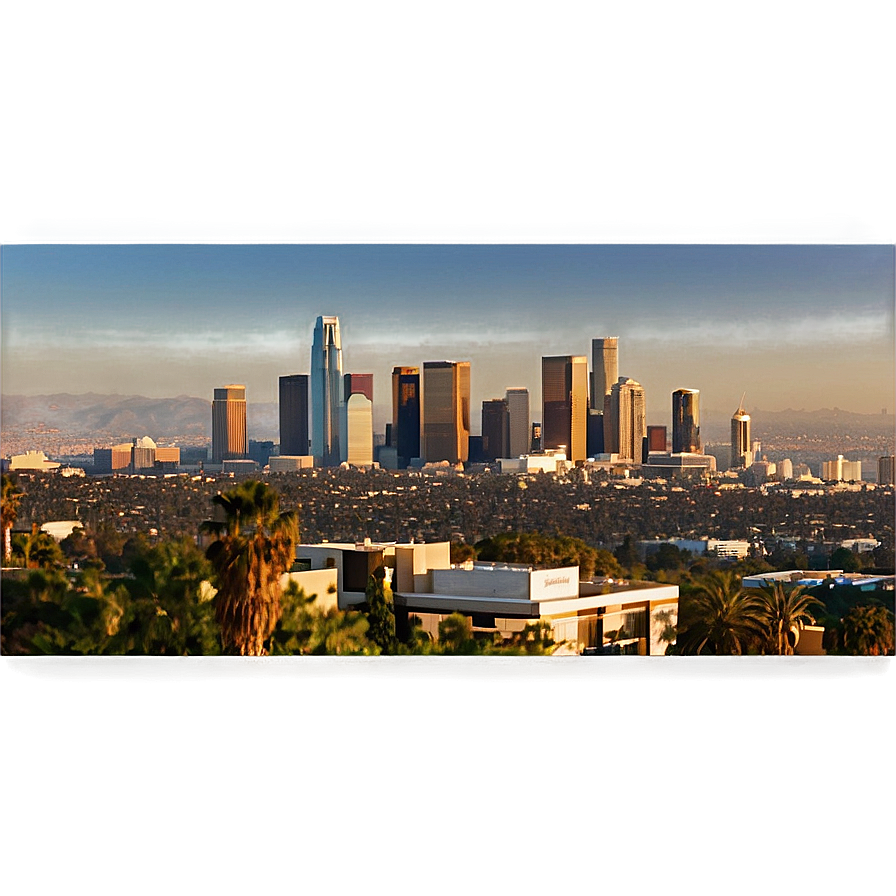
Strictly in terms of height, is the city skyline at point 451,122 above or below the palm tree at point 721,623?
above

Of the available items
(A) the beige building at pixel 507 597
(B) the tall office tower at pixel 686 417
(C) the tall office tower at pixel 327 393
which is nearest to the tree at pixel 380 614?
(A) the beige building at pixel 507 597

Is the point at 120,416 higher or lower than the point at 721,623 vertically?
higher

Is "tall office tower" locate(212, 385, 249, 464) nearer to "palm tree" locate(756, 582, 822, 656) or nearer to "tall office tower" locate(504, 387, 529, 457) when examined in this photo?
"tall office tower" locate(504, 387, 529, 457)

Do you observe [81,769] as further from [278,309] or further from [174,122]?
[278,309]

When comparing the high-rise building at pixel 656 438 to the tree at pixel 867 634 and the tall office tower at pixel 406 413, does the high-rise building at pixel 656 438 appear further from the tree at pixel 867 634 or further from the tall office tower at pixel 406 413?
the tree at pixel 867 634

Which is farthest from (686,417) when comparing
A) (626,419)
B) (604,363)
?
(604,363)

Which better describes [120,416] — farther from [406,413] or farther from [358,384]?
[406,413]
